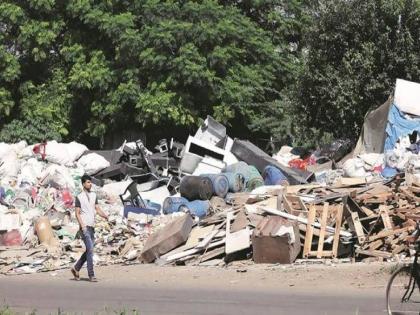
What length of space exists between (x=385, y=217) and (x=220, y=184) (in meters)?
8.08

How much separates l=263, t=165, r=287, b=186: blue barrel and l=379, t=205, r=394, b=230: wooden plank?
750 centimetres

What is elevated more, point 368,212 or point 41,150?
point 41,150

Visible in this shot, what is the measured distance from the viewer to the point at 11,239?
18062 millimetres

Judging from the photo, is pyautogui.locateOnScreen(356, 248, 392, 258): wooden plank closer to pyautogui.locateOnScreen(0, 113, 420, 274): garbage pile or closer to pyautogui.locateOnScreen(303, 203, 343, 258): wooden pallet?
pyautogui.locateOnScreen(0, 113, 420, 274): garbage pile

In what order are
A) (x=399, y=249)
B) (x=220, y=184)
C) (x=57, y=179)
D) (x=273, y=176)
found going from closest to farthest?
(x=399, y=249) → (x=220, y=184) → (x=57, y=179) → (x=273, y=176)

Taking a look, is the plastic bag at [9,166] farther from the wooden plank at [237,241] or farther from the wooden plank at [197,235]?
the wooden plank at [237,241]

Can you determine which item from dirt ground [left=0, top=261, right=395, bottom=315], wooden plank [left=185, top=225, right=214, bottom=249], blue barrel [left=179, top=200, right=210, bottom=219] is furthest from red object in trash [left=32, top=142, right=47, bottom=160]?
dirt ground [left=0, top=261, right=395, bottom=315]

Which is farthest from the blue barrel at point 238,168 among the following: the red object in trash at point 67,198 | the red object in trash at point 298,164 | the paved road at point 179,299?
the paved road at point 179,299

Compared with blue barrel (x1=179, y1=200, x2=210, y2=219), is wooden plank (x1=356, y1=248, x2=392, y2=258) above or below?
above

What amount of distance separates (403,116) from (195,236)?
10513mm

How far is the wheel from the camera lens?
27.9 ft

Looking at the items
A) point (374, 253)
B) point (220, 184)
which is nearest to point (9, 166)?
point (220, 184)

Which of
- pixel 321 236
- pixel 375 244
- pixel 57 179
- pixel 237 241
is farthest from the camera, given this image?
pixel 57 179

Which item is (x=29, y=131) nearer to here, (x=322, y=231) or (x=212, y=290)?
(x=322, y=231)
